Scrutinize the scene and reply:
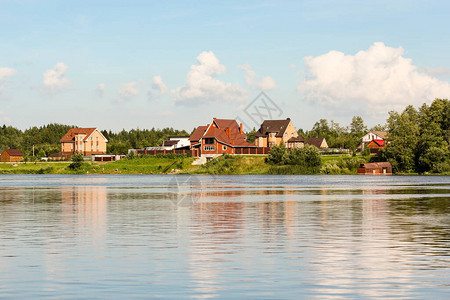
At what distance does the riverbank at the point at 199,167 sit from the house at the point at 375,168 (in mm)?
3646

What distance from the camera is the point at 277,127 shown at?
19175 cm

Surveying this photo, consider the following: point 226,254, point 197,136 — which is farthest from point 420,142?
point 226,254

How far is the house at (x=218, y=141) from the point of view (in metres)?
162

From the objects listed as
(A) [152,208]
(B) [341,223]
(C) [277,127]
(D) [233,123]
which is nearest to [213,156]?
(D) [233,123]

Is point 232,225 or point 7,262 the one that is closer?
point 7,262

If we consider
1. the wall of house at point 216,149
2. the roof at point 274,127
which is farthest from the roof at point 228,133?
the roof at point 274,127

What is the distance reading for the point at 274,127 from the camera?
19225cm

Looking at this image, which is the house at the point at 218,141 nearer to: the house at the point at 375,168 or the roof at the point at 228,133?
the roof at the point at 228,133

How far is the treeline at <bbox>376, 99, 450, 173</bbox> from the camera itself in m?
137

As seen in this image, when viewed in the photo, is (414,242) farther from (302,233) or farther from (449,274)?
(449,274)

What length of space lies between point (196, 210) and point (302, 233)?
14.7 m

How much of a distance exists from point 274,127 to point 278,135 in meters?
→ 3.87

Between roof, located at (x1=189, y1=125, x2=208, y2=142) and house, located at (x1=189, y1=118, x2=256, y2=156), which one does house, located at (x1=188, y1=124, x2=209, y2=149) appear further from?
house, located at (x1=189, y1=118, x2=256, y2=156)

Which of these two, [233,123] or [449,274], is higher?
[233,123]
